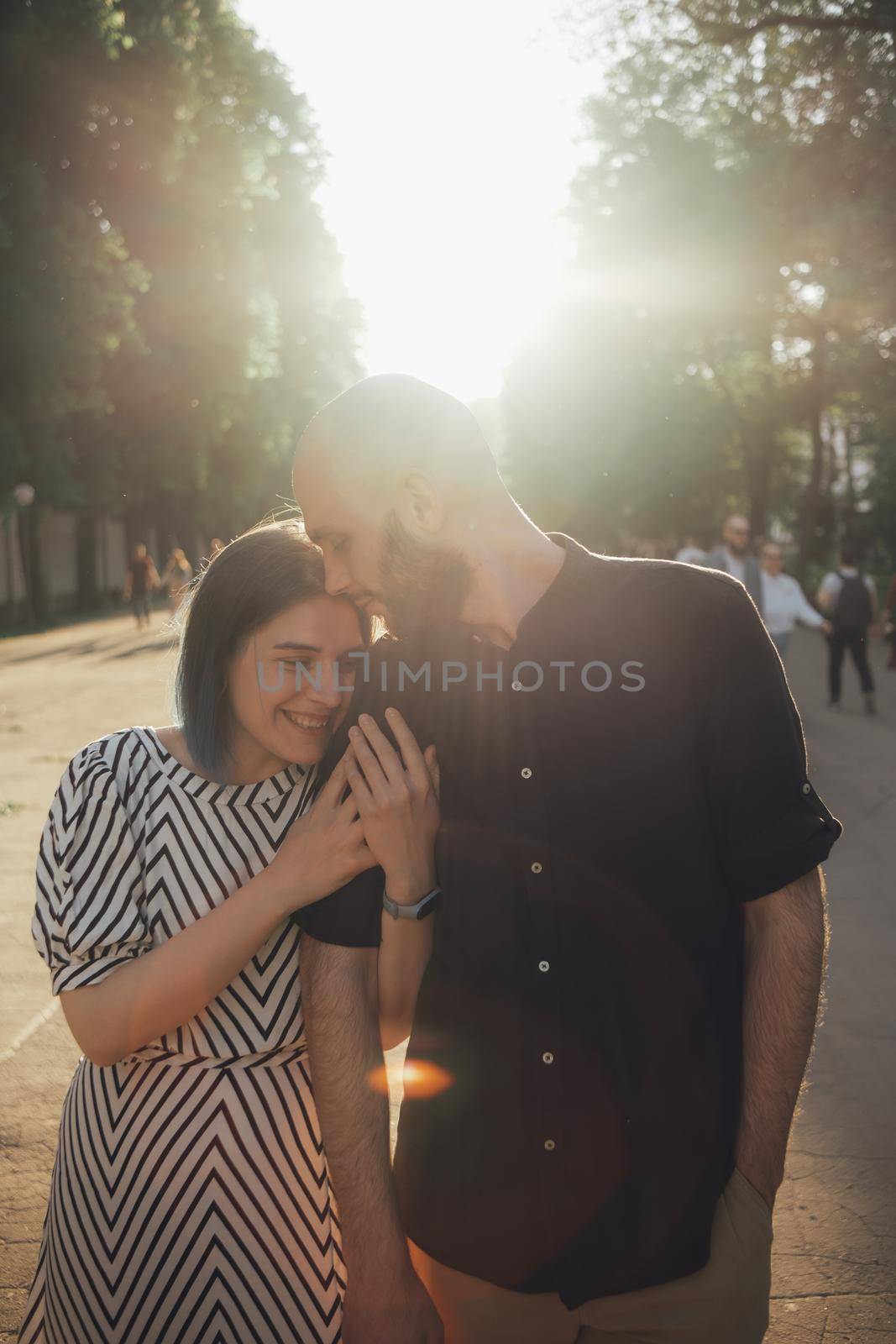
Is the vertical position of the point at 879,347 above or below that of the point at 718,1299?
above

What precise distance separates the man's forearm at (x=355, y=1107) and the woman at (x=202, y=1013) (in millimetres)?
91

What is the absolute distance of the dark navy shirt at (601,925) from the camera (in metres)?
1.76

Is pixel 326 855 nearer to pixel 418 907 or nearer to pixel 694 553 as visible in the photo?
pixel 418 907

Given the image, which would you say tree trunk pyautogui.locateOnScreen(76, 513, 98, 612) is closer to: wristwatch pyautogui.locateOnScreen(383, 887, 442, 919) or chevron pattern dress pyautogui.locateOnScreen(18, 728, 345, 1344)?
chevron pattern dress pyautogui.locateOnScreen(18, 728, 345, 1344)

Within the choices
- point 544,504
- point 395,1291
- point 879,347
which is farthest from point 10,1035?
point 544,504

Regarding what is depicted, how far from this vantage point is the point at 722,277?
1063 inches

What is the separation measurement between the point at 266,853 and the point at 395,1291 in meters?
0.72

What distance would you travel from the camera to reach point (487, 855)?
1813mm

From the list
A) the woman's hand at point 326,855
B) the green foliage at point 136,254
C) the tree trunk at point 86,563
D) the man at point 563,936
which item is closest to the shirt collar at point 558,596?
the man at point 563,936

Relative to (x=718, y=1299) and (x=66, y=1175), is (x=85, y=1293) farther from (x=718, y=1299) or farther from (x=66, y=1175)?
(x=718, y=1299)

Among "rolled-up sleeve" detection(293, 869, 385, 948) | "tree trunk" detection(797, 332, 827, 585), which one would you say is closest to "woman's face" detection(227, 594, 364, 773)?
"rolled-up sleeve" detection(293, 869, 385, 948)

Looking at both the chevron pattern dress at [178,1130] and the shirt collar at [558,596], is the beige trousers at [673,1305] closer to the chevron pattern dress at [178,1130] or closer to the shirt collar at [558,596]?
the chevron pattern dress at [178,1130]

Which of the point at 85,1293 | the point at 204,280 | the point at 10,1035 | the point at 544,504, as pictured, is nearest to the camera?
the point at 85,1293

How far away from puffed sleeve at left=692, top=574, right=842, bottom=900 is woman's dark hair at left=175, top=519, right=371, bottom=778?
0.68 metres
